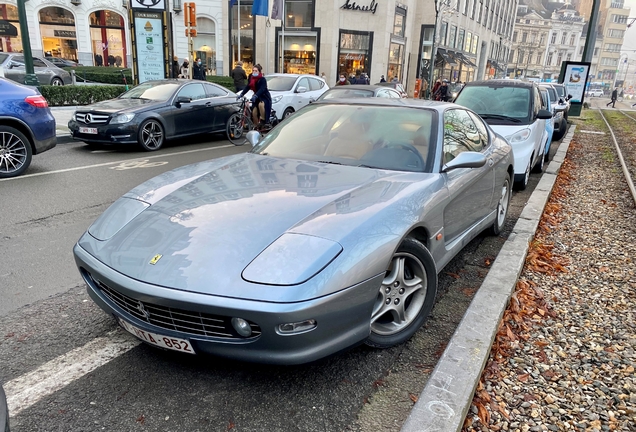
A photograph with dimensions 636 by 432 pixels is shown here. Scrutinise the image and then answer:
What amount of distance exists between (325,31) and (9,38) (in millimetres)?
24436

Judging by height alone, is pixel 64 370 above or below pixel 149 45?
below

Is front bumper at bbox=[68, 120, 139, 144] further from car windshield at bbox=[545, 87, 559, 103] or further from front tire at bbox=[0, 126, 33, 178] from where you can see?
car windshield at bbox=[545, 87, 559, 103]

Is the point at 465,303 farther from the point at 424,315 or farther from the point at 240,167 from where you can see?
the point at 240,167

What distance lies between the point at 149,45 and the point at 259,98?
5.98m

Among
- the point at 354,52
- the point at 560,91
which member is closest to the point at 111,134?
the point at 560,91

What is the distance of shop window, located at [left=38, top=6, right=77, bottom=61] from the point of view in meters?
35.2

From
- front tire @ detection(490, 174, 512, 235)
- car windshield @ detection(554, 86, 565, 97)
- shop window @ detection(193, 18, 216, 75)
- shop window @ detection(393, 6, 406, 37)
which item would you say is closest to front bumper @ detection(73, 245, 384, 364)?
front tire @ detection(490, 174, 512, 235)

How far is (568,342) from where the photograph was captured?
3.16 meters

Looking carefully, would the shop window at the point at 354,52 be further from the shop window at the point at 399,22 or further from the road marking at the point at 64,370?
the road marking at the point at 64,370

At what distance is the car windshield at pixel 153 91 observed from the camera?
34.2 feet

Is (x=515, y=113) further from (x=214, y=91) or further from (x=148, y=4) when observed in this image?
Result: (x=148, y=4)

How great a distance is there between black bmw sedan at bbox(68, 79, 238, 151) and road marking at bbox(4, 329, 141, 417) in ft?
24.0

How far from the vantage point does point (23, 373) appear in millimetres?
2604

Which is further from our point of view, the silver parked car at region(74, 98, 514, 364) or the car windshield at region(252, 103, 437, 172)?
the car windshield at region(252, 103, 437, 172)
